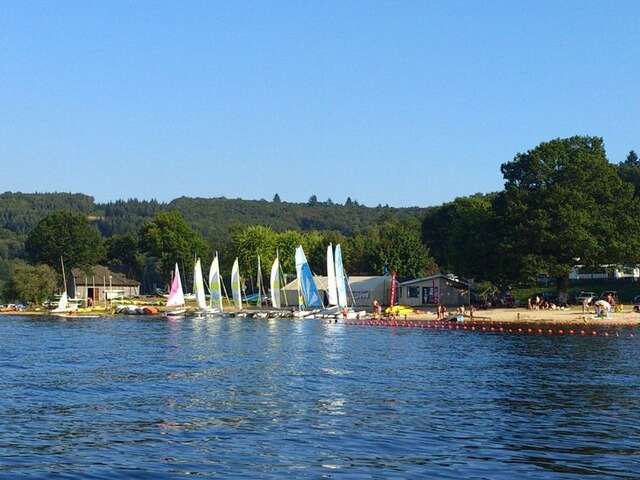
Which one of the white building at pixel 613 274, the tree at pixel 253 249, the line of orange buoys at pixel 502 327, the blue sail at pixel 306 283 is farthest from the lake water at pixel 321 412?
the tree at pixel 253 249

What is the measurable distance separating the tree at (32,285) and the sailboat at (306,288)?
5231cm

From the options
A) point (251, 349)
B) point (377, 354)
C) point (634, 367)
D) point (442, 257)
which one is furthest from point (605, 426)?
point (442, 257)

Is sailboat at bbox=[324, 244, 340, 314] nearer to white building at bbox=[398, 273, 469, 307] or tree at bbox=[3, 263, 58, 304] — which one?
white building at bbox=[398, 273, 469, 307]

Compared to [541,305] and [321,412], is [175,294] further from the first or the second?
[321,412]

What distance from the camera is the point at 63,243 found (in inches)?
6033

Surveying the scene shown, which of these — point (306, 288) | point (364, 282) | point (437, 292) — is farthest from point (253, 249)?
point (306, 288)

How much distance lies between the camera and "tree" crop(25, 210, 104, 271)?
154 m

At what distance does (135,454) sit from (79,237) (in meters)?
135

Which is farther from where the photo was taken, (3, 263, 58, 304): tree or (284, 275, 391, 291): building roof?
(3, 263, 58, 304): tree

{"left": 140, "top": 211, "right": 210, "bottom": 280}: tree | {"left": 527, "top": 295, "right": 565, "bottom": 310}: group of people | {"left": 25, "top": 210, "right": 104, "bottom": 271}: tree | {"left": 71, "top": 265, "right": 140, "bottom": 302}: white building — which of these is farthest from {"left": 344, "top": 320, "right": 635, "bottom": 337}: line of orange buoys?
{"left": 71, "top": 265, "right": 140, "bottom": 302}: white building

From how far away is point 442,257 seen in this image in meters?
161

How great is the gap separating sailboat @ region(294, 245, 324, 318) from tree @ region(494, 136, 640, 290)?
2169cm

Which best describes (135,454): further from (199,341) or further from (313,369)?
(199,341)

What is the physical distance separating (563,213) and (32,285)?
8379 cm
